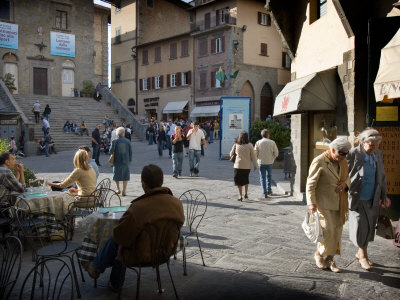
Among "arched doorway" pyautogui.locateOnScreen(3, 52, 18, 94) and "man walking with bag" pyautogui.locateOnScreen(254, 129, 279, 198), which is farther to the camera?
"arched doorway" pyautogui.locateOnScreen(3, 52, 18, 94)

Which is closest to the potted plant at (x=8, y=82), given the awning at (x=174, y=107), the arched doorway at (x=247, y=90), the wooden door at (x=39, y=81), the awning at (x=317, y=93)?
the wooden door at (x=39, y=81)

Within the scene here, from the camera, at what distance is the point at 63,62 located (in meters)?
36.1

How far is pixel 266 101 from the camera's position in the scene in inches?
1367

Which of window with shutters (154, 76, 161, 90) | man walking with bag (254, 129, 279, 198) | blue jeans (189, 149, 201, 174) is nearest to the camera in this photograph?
man walking with bag (254, 129, 279, 198)

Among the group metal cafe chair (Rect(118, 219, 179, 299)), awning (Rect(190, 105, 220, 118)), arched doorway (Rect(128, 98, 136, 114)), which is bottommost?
metal cafe chair (Rect(118, 219, 179, 299))

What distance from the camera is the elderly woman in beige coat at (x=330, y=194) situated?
4.66 metres

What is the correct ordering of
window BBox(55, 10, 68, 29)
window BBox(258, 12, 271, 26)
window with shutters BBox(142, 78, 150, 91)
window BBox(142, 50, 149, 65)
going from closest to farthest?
window BBox(258, 12, 271, 26) → window BBox(55, 10, 68, 29) → window BBox(142, 50, 149, 65) → window with shutters BBox(142, 78, 150, 91)

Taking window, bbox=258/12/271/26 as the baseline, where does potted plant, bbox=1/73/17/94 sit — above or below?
below

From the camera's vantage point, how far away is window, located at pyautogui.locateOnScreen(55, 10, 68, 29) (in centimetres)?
3578

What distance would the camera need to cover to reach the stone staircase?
2488cm

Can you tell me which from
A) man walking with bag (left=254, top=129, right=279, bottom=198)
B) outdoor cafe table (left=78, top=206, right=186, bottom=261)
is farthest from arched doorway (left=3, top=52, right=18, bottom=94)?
outdoor cafe table (left=78, top=206, right=186, bottom=261)

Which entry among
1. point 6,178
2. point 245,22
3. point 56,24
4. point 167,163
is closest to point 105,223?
point 6,178

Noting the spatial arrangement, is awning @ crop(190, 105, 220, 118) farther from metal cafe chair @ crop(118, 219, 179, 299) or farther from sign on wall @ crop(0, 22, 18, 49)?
metal cafe chair @ crop(118, 219, 179, 299)

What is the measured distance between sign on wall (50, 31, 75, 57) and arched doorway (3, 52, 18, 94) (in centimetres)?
328
